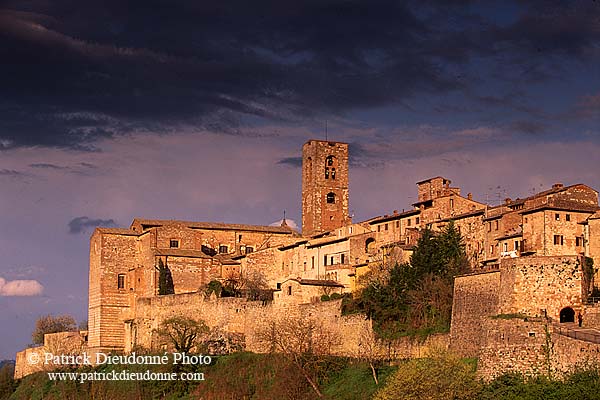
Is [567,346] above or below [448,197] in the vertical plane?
below

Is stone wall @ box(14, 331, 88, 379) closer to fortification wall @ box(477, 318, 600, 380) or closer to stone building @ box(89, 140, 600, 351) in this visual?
stone building @ box(89, 140, 600, 351)

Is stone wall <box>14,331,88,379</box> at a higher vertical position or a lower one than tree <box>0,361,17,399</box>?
higher

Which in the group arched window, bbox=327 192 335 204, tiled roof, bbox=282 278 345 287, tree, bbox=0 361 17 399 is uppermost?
arched window, bbox=327 192 335 204

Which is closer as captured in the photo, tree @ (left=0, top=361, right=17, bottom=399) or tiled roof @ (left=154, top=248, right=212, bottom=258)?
tiled roof @ (left=154, top=248, right=212, bottom=258)

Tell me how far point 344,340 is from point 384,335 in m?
3.51

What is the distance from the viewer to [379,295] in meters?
51.8

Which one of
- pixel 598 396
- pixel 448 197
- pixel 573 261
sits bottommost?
pixel 598 396

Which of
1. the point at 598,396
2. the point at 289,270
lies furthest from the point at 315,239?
the point at 598,396

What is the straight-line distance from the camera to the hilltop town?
4150 centimetres

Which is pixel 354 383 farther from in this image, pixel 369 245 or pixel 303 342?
pixel 369 245

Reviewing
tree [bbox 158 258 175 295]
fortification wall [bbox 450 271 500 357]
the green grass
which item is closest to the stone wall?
tree [bbox 158 258 175 295]

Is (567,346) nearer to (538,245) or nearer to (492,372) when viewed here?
(492,372)

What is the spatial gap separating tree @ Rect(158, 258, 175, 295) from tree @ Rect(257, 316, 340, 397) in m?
11.4

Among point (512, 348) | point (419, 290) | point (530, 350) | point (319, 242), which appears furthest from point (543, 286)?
point (319, 242)
